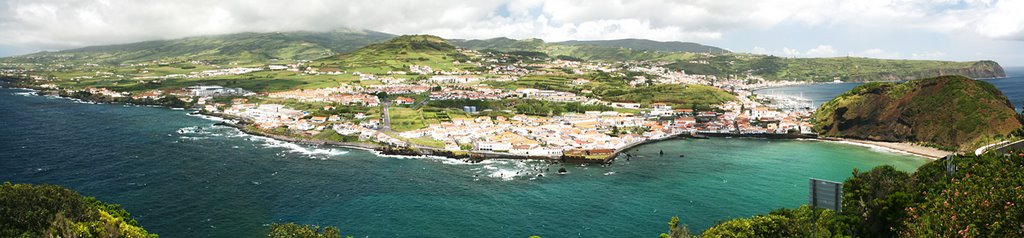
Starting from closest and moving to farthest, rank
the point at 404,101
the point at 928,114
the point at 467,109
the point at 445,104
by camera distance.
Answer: the point at 928,114 < the point at 467,109 < the point at 445,104 < the point at 404,101

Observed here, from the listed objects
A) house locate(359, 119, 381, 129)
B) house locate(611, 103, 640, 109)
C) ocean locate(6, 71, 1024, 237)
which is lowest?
ocean locate(6, 71, 1024, 237)

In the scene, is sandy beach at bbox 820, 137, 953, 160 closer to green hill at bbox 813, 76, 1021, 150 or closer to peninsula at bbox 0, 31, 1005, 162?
green hill at bbox 813, 76, 1021, 150

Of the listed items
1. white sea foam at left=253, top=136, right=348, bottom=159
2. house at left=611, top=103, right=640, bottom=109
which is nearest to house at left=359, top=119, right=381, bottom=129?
white sea foam at left=253, top=136, right=348, bottom=159

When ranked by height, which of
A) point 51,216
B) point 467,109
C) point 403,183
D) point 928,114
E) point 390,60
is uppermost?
point 390,60

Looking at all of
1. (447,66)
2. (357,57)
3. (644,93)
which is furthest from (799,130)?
(357,57)

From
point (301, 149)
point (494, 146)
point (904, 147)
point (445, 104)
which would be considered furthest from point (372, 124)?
point (904, 147)

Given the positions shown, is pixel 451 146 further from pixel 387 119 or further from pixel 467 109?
pixel 467 109

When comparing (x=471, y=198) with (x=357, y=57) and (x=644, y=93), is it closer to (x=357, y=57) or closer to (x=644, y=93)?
(x=644, y=93)
